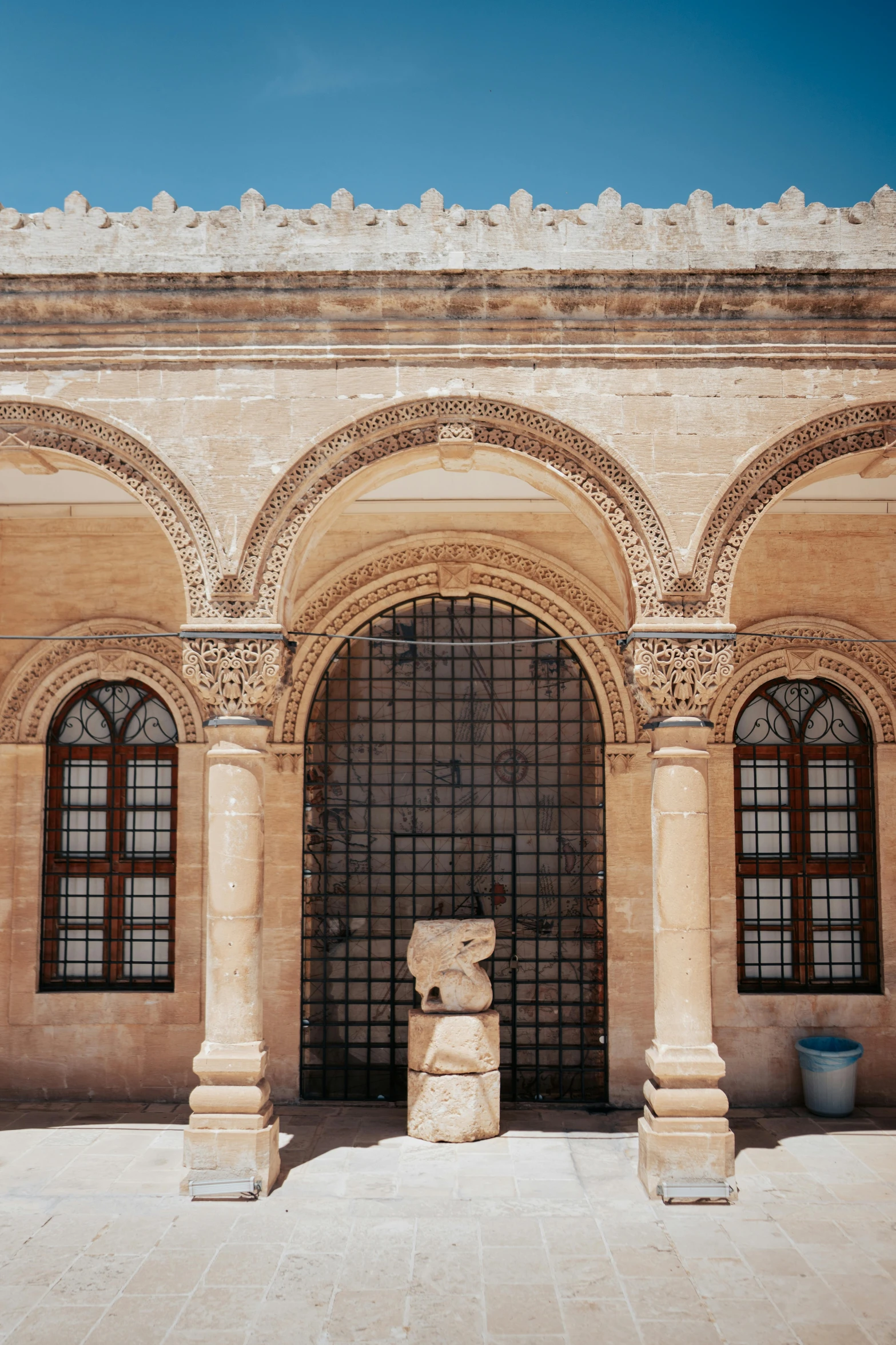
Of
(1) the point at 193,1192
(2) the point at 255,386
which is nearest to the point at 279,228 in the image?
(2) the point at 255,386

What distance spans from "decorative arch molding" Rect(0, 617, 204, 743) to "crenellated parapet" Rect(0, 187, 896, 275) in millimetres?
2851

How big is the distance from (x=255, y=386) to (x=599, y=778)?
3.90 m

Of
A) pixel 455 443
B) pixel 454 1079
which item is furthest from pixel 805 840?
pixel 455 443

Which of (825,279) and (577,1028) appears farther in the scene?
(577,1028)

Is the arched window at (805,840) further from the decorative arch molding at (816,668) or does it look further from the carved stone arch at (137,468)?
the carved stone arch at (137,468)

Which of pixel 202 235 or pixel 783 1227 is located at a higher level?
pixel 202 235

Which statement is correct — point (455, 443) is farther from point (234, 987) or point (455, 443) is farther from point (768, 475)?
point (234, 987)

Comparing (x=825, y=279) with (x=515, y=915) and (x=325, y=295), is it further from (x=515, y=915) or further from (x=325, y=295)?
(x=515, y=915)

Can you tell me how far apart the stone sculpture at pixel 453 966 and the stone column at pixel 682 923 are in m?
1.30

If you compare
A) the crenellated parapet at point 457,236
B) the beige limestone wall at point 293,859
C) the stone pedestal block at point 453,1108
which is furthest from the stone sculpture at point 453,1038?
the crenellated parapet at point 457,236

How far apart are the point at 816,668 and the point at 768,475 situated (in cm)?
233

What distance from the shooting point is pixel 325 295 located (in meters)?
6.01

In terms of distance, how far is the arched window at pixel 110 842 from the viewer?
307 inches

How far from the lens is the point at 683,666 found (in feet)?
19.4
